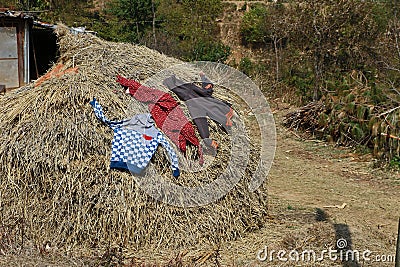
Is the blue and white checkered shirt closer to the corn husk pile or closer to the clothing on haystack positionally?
the clothing on haystack

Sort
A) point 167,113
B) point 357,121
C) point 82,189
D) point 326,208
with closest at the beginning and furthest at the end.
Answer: point 82,189 → point 167,113 → point 326,208 → point 357,121

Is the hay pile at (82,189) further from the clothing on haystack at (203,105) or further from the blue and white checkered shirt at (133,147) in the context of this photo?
the clothing on haystack at (203,105)

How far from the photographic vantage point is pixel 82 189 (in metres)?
5.28

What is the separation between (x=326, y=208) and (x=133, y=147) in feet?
10.3

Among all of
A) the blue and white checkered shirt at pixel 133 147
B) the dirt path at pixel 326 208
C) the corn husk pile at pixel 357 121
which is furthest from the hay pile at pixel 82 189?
the corn husk pile at pixel 357 121

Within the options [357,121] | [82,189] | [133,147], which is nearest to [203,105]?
[133,147]

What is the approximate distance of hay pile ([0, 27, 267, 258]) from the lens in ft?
17.3

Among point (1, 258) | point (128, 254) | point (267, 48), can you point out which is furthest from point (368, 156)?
point (267, 48)

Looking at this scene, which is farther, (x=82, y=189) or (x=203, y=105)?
(x=203, y=105)

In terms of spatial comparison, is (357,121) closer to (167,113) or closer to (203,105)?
(203,105)

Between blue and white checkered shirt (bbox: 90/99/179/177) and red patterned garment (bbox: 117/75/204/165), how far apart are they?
158 mm

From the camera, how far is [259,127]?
1170 centimetres

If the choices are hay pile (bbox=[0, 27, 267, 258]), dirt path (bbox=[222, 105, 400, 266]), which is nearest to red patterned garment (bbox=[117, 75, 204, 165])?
hay pile (bbox=[0, 27, 267, 258])

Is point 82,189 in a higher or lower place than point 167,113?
lower
